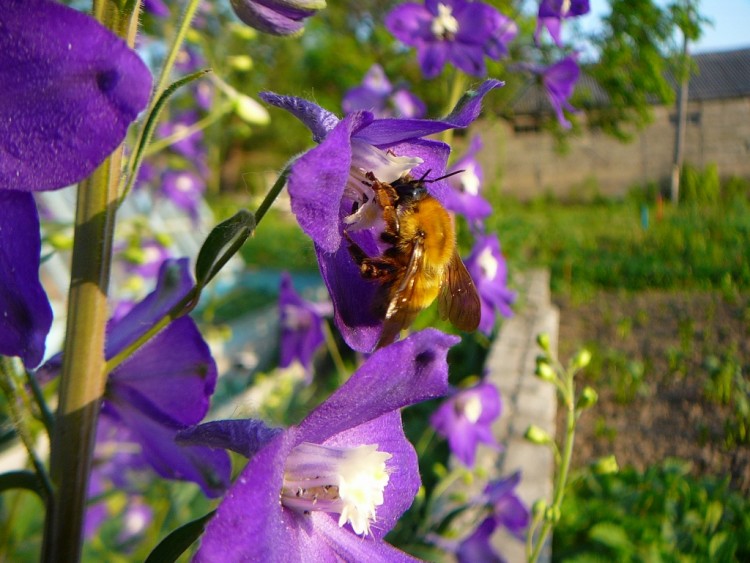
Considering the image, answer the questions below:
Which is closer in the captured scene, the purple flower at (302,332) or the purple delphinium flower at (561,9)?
the purple delphinium flower at (561,9)

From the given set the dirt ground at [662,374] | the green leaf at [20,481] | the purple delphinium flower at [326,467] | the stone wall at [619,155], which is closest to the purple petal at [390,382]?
the purple delphinium flower at [326,467]

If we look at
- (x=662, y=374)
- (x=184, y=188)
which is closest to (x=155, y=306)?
(x=184, y=188)

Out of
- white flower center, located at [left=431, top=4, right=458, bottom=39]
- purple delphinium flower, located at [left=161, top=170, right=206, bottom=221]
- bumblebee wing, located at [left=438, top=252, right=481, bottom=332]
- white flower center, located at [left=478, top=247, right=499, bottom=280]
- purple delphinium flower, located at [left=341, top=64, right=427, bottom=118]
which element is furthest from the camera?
purple delphinium flower, located at [left=161, top=170, right=206, bottom=221]

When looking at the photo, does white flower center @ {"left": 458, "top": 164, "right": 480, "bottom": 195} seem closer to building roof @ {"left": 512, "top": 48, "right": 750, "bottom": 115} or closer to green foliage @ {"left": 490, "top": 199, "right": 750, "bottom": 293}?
green foliage @ {"left": 490, "top": 199, "right": 750, "bottom": 293}

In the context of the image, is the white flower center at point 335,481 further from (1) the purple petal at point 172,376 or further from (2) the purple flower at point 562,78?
(2) the purple flower at point 562,78

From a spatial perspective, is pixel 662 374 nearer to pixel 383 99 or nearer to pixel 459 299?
pixel 383 99

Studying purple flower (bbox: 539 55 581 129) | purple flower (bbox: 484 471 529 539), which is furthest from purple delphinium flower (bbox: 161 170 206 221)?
purple flower (bbox: 484 471 529 539)
